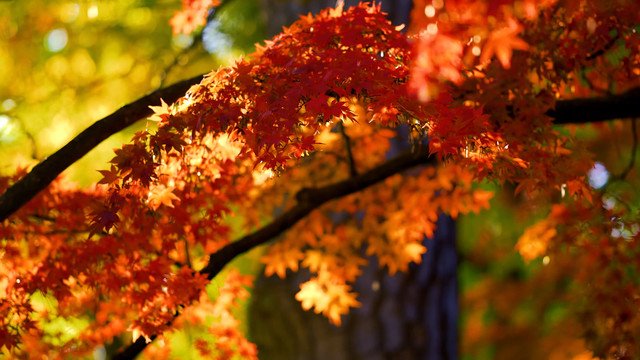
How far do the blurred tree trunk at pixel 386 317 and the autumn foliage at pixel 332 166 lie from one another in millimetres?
842

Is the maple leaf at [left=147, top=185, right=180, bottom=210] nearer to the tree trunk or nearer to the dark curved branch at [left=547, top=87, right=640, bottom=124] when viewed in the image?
the dark curved branch at [left=547, top=87, right=640, bottom=124]

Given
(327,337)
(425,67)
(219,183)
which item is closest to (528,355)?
(327,337)

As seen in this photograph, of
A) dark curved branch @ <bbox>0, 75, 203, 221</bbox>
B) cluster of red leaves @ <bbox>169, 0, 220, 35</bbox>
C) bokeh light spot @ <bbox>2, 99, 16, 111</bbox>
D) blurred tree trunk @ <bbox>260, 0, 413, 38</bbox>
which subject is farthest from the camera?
bokeh light spot @ <bbox>2, 99, 16, 111</bbox>

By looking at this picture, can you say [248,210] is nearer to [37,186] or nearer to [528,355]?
[37,186]

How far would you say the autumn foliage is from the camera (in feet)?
7.85

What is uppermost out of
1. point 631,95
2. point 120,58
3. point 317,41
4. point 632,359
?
point 120,58

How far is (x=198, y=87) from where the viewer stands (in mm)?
2549

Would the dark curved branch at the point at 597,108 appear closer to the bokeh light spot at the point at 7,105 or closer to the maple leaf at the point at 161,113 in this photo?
the maple leaf at the point at 161,113

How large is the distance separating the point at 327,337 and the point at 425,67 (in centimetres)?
360

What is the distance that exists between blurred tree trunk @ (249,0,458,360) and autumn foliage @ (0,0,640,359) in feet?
2.76

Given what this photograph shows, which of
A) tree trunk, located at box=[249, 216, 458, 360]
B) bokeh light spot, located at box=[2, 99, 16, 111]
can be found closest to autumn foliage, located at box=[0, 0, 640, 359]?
tree trunk, located at box=[249, 216, 458, 360]

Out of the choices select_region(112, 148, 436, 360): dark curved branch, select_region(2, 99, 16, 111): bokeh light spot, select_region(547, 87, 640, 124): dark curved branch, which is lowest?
select_region(547, 87, 640, 124): dark curved branch

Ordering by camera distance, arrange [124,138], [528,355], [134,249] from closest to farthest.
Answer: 1. [134,249]
2. [124,138]
3. [528,355]

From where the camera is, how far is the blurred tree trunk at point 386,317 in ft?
16.5
